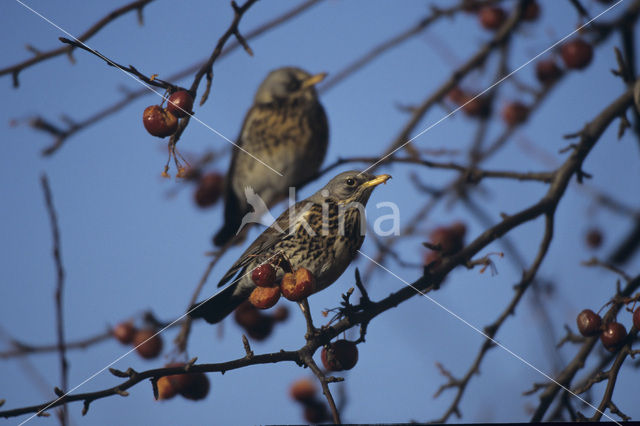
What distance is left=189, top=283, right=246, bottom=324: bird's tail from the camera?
1.08 meters

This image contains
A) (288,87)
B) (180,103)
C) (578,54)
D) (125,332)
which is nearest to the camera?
(180,103)

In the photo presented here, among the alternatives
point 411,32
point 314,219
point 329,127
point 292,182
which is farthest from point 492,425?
point 329,127

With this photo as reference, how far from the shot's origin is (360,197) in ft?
3.91

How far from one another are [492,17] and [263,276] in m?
1.57

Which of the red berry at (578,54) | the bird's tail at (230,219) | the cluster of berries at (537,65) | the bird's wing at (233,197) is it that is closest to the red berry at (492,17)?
the cluster of berries at (537,65)

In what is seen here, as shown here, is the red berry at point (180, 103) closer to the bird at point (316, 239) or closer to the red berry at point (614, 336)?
the bird at point (316, 239)

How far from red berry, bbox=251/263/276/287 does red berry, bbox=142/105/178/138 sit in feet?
0.69

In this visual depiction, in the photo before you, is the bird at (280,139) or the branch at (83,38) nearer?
the branch at (83,38)

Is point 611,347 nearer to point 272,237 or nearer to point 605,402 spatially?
point 605,402

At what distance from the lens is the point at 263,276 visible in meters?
0.84

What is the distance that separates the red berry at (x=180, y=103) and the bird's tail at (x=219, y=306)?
1.24 feet

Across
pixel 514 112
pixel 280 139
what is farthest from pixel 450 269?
pixel 514 112

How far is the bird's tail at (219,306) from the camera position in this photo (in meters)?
1.08

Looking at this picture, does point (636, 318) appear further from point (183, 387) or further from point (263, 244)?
point (183, 387)
